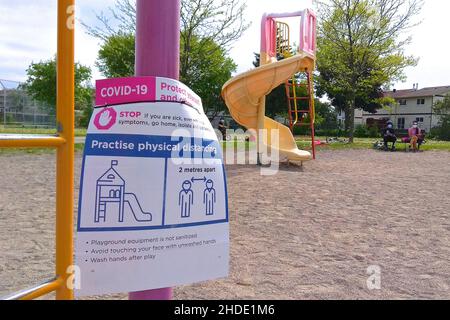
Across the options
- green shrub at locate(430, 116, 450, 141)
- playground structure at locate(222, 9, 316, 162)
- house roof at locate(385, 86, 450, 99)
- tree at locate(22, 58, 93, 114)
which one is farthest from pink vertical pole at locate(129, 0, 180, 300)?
house roof at locate(385, 86, 450, 99)

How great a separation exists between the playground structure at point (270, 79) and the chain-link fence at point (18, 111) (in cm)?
768

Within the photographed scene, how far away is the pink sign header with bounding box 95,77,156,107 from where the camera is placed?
130 centimetres

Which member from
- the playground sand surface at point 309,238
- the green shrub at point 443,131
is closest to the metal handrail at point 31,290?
the playground sand surface at point 309,238

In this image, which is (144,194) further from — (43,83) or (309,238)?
(309,238)

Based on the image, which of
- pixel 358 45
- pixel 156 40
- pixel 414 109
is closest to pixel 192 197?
pixel 156 40

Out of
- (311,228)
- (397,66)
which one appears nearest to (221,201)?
(311,228)

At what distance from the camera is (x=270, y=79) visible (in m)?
8.98

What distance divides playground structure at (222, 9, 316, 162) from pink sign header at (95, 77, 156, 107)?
779 cm

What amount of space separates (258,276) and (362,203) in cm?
333

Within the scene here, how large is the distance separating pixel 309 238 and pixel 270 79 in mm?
5767

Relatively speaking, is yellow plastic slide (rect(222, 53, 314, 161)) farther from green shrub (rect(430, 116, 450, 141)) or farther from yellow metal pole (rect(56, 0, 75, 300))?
green shrub (rect(430, 116, 450, 141))

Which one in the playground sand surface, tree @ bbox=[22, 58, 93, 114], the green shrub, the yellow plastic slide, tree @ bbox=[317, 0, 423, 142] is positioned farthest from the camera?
the green shrub

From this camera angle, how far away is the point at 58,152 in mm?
1272
